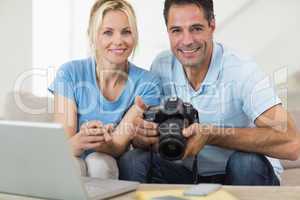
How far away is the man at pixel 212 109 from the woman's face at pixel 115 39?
0.47 ft

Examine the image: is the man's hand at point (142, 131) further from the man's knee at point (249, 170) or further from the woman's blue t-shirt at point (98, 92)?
the man's knee at point (249, 170)

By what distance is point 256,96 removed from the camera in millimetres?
2244

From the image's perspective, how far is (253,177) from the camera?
207cm

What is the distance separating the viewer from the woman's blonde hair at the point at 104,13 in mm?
2346

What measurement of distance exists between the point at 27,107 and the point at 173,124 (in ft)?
2.96

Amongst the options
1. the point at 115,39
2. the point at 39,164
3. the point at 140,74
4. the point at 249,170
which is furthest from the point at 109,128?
the point at 39,164

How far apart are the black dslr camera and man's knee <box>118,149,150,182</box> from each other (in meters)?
0.17

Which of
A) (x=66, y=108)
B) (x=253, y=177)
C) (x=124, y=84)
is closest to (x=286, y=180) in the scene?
(x=253, y=177)

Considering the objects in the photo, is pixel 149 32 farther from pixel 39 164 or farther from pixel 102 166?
pixel 39 164

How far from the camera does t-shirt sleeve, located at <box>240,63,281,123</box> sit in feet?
7.32

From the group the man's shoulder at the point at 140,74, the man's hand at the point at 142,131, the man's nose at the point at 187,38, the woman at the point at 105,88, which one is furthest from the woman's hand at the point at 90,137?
the man's nose at the point at 187,38

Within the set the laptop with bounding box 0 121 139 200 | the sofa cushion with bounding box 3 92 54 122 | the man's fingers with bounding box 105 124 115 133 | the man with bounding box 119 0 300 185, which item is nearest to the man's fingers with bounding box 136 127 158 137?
the man with bounding box 119 0 300 185

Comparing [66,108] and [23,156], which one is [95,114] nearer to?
[66,108]

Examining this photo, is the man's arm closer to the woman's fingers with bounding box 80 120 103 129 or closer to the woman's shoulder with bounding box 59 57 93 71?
the woman's fingers with bounding box 80 120 103 129
